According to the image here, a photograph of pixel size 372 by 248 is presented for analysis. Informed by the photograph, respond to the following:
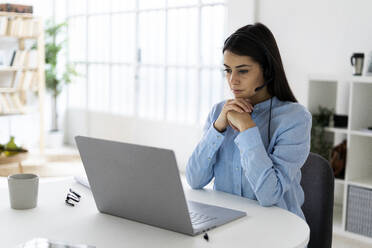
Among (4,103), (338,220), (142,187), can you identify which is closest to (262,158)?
(142,187)

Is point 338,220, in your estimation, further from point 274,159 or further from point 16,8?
point 16,8

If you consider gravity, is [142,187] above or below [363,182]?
above

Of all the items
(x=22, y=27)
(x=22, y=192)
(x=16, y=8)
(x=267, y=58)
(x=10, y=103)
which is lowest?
(x=10, y=103)

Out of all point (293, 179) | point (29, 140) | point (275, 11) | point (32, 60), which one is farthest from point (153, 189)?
point (29, 140)

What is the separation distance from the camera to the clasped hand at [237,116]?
1.63 meters

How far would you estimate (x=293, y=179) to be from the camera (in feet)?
5.36

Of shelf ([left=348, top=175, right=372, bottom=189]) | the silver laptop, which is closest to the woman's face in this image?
the silver laptop

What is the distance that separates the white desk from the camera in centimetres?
121

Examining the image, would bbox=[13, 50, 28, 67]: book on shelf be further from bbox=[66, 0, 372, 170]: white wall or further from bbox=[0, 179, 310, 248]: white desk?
bbox=[0, 179, 310, 248]: white desk

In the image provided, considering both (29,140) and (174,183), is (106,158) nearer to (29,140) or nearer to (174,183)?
(174,183)

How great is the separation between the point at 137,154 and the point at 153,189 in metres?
0.10

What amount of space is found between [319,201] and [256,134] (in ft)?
1.00

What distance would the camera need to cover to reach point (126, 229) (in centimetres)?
131

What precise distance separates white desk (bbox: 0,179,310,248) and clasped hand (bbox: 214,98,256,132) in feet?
0.83
